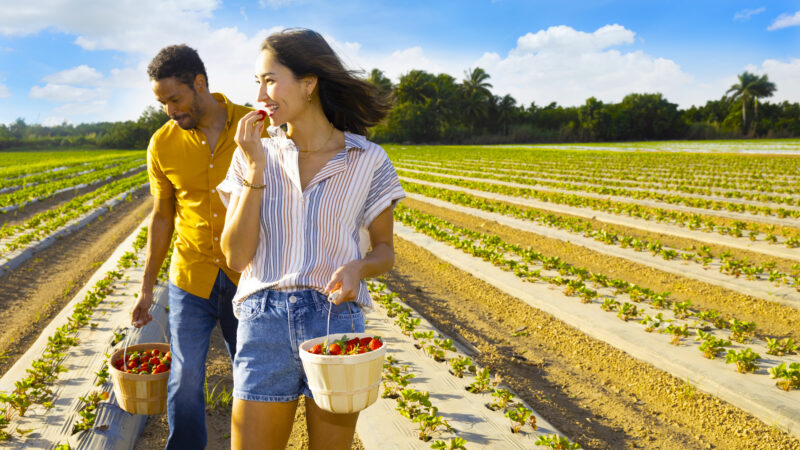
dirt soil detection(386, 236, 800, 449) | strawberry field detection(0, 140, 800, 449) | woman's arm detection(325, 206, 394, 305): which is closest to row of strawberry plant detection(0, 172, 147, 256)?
strawberry field detection(0, 140, 800, 449)

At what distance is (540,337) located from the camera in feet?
18.8

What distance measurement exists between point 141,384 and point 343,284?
1917 millimetres

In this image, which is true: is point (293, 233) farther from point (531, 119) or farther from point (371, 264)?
point (531, 119)

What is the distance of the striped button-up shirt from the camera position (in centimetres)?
184

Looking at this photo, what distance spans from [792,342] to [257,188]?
5091 millimetres

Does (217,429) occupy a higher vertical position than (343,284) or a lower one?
lower

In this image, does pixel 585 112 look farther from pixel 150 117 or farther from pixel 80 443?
pixel 80 443

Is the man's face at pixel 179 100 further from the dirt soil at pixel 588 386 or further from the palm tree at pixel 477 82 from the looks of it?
the palm tree at pixel 477 82

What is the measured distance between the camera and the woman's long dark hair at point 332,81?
183cm

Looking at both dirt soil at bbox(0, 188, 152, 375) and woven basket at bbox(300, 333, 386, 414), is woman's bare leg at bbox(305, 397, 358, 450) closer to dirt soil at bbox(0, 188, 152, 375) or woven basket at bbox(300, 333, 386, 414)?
woven basket at bbox(300, 333, 386, 414)

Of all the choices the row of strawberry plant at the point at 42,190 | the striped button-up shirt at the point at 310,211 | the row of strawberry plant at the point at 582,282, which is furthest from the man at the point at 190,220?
the row of strawberry plant at the point at 42,190

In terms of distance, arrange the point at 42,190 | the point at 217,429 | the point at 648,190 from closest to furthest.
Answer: the point at 217,429
the point at 648,190
the point at 42,190

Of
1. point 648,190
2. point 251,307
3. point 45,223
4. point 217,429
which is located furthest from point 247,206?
point 648,190

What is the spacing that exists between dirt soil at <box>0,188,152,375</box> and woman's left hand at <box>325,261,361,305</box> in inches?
186
